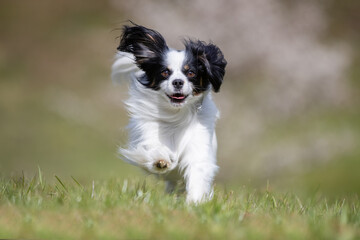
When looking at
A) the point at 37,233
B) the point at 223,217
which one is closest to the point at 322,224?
the point at 223,217

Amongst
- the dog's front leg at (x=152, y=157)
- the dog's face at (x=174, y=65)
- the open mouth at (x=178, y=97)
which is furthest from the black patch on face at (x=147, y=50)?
the dog's front leg at (x=152, y=157)

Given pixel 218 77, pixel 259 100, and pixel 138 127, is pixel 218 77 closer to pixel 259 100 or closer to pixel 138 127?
pixel 138 127

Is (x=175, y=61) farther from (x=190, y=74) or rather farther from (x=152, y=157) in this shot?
(x=152, y=157)

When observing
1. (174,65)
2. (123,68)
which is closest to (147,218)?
(174,65)

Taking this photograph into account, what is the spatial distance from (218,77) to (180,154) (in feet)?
2.52

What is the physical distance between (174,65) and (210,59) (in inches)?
16.2

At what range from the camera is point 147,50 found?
5.38 m

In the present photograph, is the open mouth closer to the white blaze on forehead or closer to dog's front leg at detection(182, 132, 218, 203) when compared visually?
the white blaze on forehead

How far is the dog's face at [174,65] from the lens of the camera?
498 centimetres

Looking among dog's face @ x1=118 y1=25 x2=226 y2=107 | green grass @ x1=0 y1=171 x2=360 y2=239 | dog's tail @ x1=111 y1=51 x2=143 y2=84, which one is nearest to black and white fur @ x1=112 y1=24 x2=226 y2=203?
dog's face @ x1=118 y1=25 x2=226 y2=107

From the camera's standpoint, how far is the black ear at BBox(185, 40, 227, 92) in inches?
206

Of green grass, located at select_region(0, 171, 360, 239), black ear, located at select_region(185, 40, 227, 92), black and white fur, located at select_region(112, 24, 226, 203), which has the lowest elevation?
green grass, located at select_region(0, 171, 360, 239)

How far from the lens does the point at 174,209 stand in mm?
3814

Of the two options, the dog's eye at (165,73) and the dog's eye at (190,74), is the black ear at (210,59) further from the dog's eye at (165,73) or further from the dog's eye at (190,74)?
the dog's eye at (165,73)
